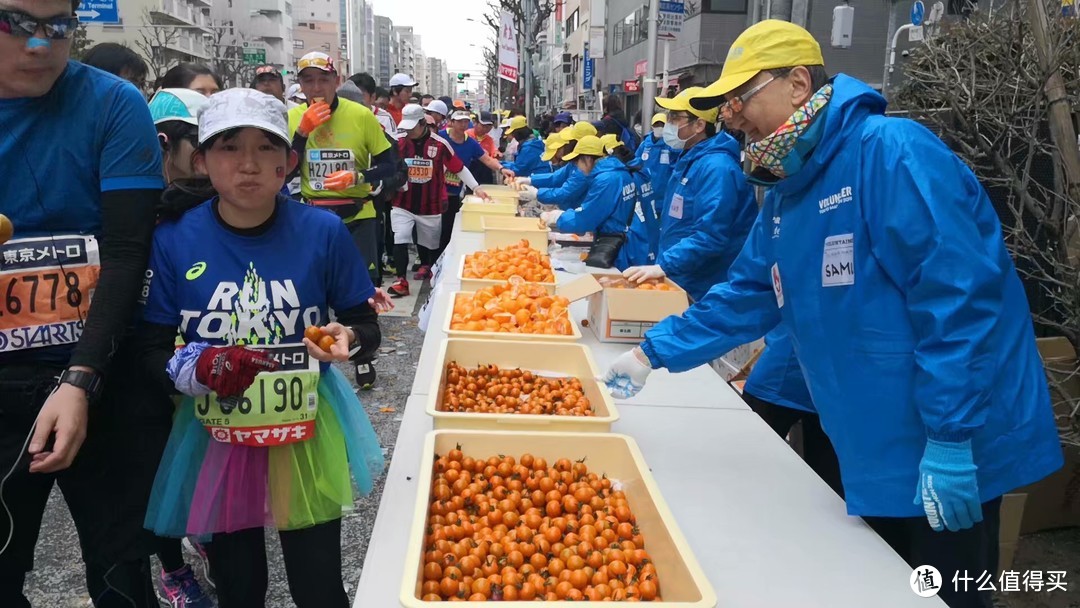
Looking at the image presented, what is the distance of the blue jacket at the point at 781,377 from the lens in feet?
9.48

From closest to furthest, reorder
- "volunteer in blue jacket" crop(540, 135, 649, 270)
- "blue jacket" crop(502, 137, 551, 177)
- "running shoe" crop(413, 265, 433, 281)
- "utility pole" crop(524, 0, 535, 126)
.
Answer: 1. "volunteer in blue jacket" crop(540, 135, 649, 270)
2. "running shoe" crop(413, 265, 433, 281)
3. "blue jacket" crop(502, 137, 551, 177)
4. "utility pole" crop(524, 0, 535, 126)

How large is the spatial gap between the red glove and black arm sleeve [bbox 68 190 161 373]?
0.25 meters

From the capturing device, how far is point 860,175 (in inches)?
73.1

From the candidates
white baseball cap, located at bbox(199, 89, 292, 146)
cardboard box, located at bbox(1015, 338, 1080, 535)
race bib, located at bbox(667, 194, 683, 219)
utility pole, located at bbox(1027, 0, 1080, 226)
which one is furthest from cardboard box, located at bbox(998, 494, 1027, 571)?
white baseball cap, located at bbox(199, 89, 292, 146)

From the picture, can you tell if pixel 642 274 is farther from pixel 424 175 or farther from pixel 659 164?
pixel 424 175

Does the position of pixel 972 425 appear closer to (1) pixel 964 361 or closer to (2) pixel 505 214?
(1) pixel 964 361

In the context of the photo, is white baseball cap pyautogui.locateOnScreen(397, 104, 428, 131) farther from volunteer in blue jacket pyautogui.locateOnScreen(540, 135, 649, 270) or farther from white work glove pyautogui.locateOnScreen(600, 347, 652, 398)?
white work glove pyautogui.locateOnScreen(600, 347, 652, 398)

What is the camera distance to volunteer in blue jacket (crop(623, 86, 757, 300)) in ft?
13.4

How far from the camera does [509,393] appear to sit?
2.74 metres

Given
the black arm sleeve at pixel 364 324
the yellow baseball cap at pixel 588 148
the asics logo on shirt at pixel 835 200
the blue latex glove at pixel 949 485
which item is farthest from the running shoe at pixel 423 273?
the blue latex glove at pixel 949 485

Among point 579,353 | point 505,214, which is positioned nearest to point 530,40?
point 505,214

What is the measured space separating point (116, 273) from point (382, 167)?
3.93m

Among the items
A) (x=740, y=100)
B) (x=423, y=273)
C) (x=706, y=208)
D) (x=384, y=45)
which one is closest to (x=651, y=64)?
(x=423, y=273)

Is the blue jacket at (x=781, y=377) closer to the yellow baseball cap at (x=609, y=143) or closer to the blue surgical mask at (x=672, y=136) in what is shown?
the blue surgical mask at (x=672, y=136)
